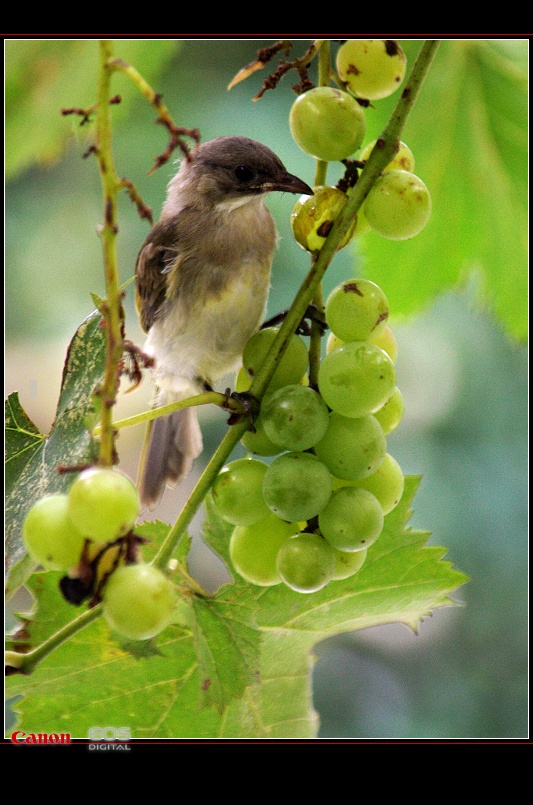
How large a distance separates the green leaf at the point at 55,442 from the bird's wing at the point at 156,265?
3.10 feet

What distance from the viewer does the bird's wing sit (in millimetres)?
1985

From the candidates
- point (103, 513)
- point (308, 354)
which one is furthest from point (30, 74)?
point (103, 513)

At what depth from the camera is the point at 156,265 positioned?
2002 mm

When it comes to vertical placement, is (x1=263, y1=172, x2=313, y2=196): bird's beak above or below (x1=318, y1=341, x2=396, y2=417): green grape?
above

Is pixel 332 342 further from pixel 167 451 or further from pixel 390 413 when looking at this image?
pixel 167 451

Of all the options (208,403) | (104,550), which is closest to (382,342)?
(208,403)

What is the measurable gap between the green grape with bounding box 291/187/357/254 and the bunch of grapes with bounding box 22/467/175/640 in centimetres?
42

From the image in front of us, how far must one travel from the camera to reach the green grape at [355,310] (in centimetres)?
96

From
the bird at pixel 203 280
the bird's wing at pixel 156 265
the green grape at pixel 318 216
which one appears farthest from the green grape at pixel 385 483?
the bird's wing at pixel 156 265

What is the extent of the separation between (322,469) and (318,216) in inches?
11.4

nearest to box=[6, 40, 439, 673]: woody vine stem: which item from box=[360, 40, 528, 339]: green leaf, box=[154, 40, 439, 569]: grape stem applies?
box=[154, 40, 439, 569]: grape stem

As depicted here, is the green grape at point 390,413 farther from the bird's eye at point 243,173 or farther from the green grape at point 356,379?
the bird's eye at point 243,173

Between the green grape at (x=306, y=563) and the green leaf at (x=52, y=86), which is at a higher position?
the green leaf at (x=52, y=86)

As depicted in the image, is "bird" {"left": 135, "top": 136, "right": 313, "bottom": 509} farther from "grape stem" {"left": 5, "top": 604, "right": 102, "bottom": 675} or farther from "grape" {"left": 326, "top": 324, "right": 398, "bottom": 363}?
"grape stem" {"left": 5, "top": 604, "right": 102, "bottom": 675}
